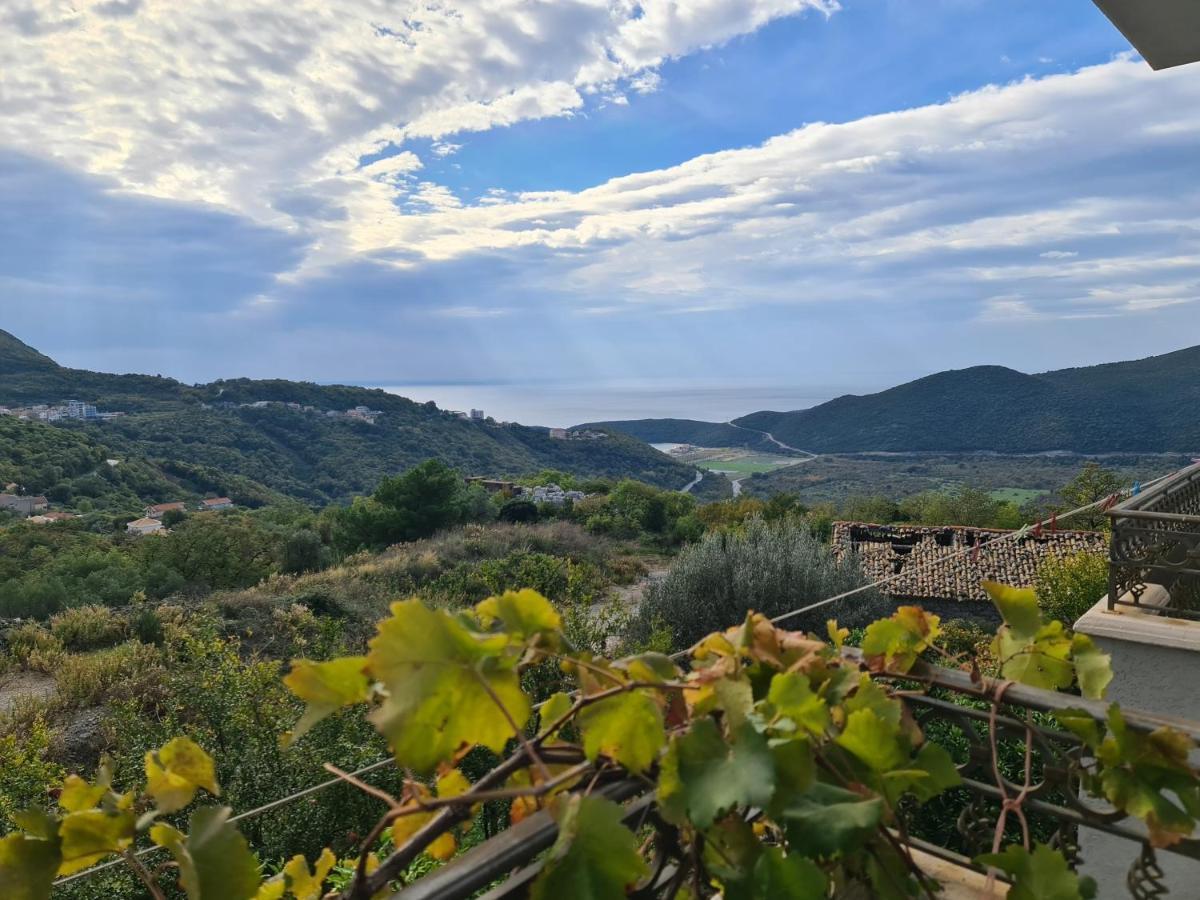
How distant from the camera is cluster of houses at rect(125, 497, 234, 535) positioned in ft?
64.8

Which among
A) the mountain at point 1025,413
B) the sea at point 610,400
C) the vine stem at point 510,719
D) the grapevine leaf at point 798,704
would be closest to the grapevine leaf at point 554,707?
the vine stem at point 510,719

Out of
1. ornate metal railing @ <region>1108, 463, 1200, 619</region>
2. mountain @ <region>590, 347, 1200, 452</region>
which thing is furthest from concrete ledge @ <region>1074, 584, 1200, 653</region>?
mountain @ <region>590, 347, 1200, 452</region>

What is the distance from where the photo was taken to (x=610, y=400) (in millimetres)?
128125

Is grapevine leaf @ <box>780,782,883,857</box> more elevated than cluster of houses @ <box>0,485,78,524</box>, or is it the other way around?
grapevine leaf @ <box>780,782,883,857</box>

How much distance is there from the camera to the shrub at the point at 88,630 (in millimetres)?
8602

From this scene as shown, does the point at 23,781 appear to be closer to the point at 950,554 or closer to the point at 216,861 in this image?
the point at 216,861

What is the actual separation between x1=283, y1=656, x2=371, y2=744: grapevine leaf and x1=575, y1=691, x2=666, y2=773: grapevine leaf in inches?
7.6

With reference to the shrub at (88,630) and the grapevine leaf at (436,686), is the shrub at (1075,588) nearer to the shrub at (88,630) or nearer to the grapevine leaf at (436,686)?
the grapevine leaf at (436,686)

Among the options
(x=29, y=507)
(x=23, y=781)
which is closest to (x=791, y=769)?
(x=23, y=781)

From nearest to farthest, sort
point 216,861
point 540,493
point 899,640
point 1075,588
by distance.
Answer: point 216,861, point 899,640, point 1075,588, point 540,493

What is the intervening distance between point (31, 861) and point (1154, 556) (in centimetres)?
377

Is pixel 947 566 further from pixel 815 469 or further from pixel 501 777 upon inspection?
pixel 815 469

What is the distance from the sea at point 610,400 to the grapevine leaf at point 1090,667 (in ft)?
230

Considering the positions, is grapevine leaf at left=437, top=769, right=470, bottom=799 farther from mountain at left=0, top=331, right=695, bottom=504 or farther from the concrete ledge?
mountain at left=0, top=331, right=695, bottom=504
